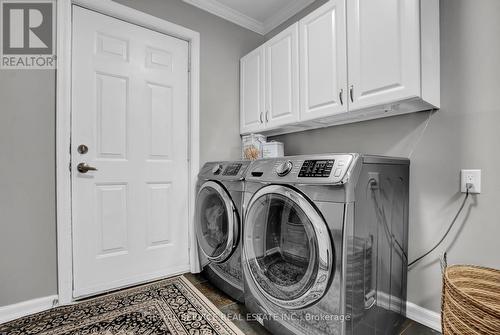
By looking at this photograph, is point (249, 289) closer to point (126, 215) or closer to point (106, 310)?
point (106, 310)

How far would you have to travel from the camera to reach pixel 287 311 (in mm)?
1252

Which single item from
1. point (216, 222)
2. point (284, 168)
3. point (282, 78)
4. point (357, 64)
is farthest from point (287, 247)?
point (282, 78)

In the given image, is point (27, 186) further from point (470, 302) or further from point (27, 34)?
point (470, 302)

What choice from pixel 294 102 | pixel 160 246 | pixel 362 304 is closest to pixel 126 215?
pixel 160 246

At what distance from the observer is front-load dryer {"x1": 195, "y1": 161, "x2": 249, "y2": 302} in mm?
1661

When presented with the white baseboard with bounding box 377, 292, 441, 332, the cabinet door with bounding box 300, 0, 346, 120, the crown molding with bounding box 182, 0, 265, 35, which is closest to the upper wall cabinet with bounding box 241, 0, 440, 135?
the cabinet door with bounding box 300, 0, 346, 120

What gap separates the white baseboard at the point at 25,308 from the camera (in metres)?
1.47

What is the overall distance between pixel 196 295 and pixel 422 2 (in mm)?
2199

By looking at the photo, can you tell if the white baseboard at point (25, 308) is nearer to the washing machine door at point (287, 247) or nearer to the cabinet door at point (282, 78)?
the washing machine door at point (287, 247)

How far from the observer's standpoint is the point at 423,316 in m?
1.44

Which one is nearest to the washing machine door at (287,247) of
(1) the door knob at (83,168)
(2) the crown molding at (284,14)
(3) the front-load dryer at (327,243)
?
(3) the front-load dryer at (327,243)

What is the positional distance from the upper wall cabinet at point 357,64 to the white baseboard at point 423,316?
117cm

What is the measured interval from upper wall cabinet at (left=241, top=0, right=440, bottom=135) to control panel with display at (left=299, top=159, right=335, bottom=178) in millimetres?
551

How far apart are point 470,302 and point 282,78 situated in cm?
169
